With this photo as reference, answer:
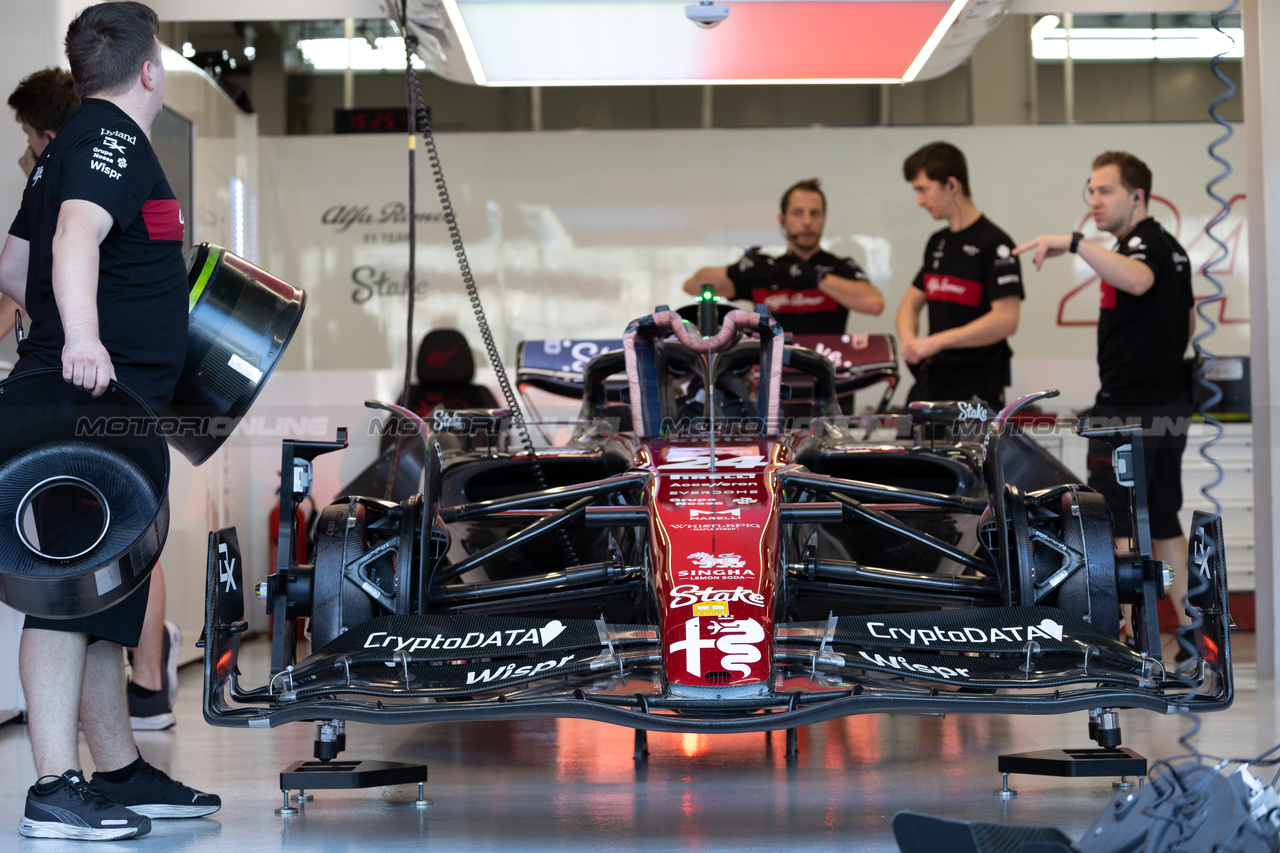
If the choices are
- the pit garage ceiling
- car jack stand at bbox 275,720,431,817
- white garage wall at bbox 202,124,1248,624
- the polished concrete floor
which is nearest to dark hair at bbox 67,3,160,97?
car jack stand at bbox 275,720,431,817

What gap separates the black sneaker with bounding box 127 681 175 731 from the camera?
3.60m

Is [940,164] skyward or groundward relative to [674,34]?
groundward

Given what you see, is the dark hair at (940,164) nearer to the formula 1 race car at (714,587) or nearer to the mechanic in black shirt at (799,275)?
the mechanic in black shirt at (799,275)

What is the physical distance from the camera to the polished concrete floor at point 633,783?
2.34m

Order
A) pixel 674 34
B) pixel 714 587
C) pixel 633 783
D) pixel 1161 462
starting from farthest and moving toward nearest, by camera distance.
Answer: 1. pixel 674 34
2. pixel 1161 462
3. pixel 633 783
4. pixel 714 587

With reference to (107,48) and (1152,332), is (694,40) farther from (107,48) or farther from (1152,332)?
(107,48)

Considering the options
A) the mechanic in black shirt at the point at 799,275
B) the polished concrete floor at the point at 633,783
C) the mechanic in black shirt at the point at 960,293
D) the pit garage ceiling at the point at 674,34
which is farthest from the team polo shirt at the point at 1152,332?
the mechanic in black shirt at the point at 799,275

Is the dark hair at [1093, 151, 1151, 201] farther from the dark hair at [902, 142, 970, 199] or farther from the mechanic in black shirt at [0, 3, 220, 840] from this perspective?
the mechanic in black shirt at [0, 3, 220, 840]

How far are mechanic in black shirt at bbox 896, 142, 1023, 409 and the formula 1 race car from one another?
1.49m

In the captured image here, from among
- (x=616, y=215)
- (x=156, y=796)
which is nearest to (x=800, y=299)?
(x=616, y=215)

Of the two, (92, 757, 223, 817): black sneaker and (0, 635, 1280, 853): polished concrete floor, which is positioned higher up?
(92, 757, 223, 817): black sneaker

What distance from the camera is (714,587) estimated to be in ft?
7.39

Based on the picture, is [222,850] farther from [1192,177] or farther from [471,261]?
[1192,177]

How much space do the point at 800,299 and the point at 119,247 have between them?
3665 mm
